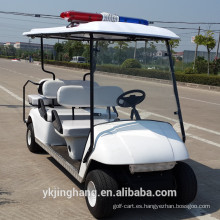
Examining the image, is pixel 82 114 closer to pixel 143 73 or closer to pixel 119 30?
pixel 143 73

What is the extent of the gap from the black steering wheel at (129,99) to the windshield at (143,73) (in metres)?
0.06

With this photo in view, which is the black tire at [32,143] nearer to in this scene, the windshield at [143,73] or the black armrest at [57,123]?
the black armrest at [57,123]

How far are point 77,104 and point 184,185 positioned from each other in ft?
6.31

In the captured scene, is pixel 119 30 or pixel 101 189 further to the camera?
pixel 119 30

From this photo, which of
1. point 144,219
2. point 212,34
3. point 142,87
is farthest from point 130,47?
point 212,34

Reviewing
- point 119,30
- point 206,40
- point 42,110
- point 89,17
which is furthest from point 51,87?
point 206,40

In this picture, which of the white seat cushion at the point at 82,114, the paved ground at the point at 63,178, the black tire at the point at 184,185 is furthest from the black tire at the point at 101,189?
the white seat cushion at the point at 82,114

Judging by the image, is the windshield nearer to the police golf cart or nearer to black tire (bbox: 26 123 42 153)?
the police golf cart

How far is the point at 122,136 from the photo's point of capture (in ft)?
12.4

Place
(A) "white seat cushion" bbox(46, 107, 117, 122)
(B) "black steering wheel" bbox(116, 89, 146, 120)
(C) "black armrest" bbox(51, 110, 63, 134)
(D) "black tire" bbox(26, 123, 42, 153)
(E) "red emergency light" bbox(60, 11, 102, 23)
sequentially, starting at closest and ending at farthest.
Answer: (E) "red emergency light" bbox(60, 11, 102, 23)
(B) "black steering wheel" bbox(116, 89, 146, 120)
(C) "black armrest" bbox(51, 110, 63, 134)
(A) "white seat cushion" bbox(46, 107, 117, 122)
(D) "black tire" bbox(26, 123, 42, 153)

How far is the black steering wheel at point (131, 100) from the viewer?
14.6 ft

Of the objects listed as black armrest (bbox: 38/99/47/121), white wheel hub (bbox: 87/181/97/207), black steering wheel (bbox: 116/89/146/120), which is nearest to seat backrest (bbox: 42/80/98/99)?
A: black armrest (bbox: 38/99/47/121)

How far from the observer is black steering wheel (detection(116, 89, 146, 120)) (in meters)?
4.46

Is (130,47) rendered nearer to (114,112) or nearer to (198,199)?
(114,112)
